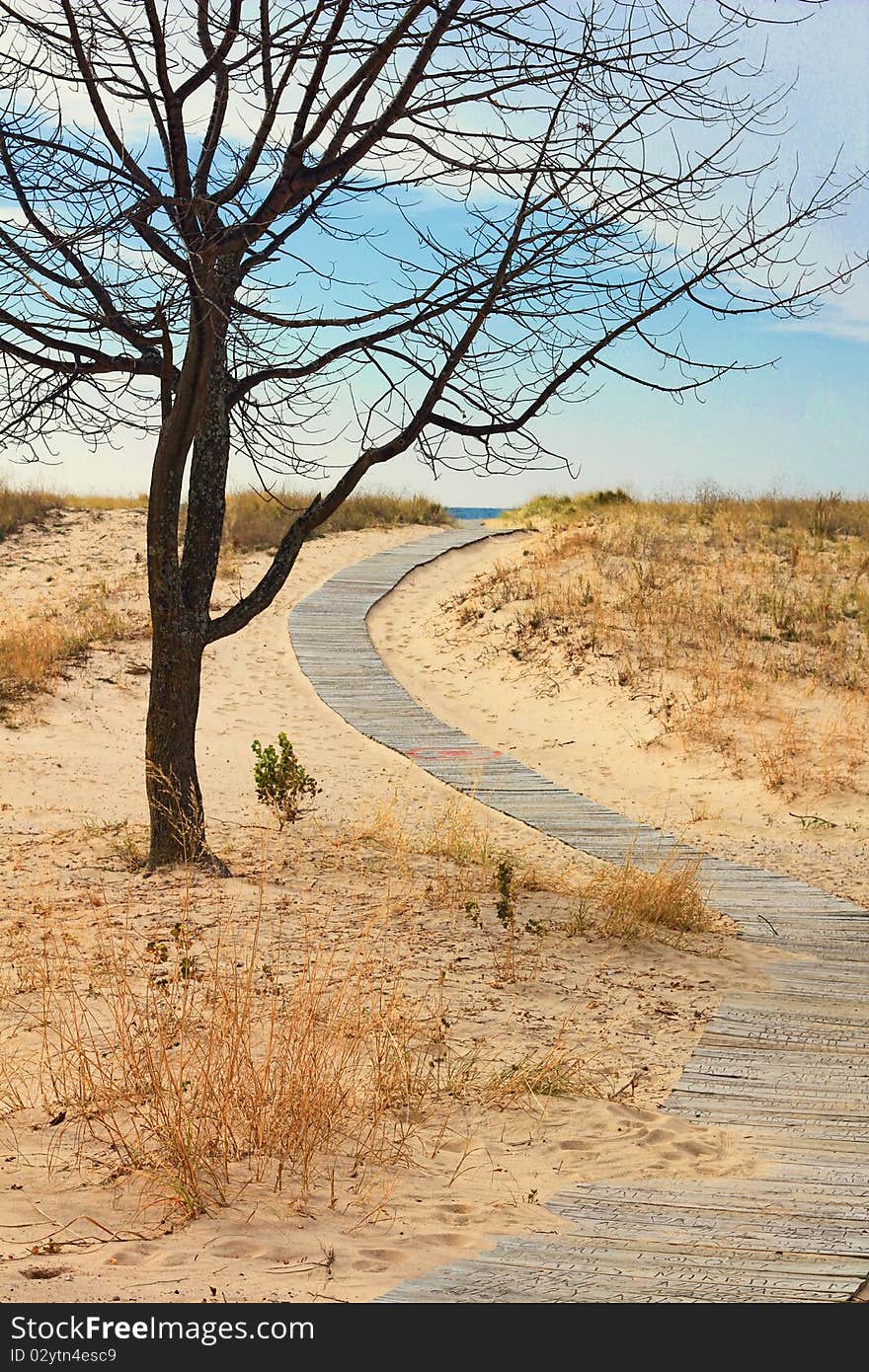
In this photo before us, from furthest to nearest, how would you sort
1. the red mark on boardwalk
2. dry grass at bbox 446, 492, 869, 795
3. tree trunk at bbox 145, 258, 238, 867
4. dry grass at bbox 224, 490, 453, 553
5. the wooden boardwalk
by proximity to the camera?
dry grass at bbox 224, 490, 453, 553
dry grass at bbox 446, 492, 869, 795
the red mark on boardwalk
tree trunk at bbox 145, 258, 238, 867
the wooden boardwalk

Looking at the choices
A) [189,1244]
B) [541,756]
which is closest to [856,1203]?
[189,1244]

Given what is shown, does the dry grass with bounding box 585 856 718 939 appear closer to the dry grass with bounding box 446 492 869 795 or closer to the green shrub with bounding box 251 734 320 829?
the green shrub with bounding box 251 734 320 829

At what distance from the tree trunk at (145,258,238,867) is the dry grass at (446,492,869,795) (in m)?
5.50

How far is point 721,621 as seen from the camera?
15.0 metres

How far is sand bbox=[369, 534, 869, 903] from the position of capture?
9812mm

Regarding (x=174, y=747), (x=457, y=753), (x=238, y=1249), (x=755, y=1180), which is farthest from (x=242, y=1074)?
(x=457, y=753)

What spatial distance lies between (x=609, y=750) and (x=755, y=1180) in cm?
874

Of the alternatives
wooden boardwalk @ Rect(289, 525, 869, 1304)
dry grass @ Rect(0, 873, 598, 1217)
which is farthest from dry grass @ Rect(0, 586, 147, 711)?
dry grass @ Rect(0, 873, 598, 1217)

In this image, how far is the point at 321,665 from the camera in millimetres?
15539

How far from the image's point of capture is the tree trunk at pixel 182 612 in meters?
7.79

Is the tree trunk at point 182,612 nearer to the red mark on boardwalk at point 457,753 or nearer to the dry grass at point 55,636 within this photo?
the red mark on boardwalk at point 457,753

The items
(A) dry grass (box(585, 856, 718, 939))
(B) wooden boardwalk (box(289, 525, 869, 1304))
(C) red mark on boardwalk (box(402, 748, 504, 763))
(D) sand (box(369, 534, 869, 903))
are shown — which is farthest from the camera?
(C) red mark on boardwalk (box(402, 748, 504, 763))
